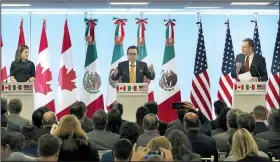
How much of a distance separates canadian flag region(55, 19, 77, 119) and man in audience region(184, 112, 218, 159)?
5.73 meters

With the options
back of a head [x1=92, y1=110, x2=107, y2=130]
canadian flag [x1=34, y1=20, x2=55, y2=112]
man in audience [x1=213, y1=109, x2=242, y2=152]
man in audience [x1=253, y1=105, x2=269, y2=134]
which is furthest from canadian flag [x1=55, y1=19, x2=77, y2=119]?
man in audience [x1=213, y1=109, x2=242, y2=152]

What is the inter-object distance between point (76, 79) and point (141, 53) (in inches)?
64.8

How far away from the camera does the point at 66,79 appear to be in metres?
11.8

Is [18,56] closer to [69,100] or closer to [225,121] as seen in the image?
[69,100]

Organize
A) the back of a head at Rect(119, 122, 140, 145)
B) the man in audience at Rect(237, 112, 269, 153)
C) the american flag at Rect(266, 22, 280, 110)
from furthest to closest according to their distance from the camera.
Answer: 1. the american flag at Rect(266, 22, 280, 110)
2. the man in audience at Rect(237, 112, 269, 153)
3. the back of a head at Rect(119, 122, 140, 145)

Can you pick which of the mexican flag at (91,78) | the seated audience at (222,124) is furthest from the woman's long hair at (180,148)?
the mexican flag at (91,78)

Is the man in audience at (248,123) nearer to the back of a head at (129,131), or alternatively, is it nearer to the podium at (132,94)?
the back of a head at (129,131)

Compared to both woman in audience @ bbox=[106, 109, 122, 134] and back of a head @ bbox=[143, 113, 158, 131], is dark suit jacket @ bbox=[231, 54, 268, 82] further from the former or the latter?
back of a head @ bbox=[143, 113, 158, 131]

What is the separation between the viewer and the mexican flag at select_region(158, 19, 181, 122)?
11628mm

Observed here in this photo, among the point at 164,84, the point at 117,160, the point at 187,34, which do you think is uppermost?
the point at 187,34

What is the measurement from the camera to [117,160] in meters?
4.85

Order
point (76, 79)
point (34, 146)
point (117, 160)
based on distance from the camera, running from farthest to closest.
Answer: point (76, 79), point (34, 146), point (117, 160)

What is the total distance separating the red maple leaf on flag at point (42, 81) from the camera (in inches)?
462

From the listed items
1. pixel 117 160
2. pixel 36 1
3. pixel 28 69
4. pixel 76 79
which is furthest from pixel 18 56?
pixel 117 160
